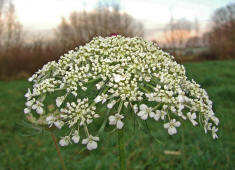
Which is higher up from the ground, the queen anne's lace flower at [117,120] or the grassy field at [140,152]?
the queen anne's lace flower at [117,120]

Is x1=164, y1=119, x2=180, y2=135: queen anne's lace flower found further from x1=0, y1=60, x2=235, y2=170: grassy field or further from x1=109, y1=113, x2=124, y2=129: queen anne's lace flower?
x1=0, y1=60, x2=235, y2=170: grassy field

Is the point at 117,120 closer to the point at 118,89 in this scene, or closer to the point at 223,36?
the point at 118,89

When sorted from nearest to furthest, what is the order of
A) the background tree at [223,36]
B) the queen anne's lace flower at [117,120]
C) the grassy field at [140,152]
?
the queen anne's lace flower at [117,120] < the grassy field at [140,152] < the background tree at [223,36]

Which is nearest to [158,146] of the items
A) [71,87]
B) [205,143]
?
[205,143]

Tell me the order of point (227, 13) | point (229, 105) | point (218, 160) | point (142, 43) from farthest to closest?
point (227, 13) < point (229, 105) < point (218, 160) < point (142, 43)

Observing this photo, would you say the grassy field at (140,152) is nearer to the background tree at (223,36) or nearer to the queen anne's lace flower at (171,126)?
the queen anne's lace flower at (171,126)

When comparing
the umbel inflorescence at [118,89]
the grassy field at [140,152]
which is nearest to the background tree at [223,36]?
the grassy field at [140,152]

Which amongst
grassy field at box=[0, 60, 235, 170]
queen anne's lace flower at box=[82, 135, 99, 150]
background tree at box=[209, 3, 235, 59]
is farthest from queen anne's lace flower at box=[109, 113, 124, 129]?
background tree at box=[209, 3, 235, 59]

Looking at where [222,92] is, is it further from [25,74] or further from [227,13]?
[227,13]

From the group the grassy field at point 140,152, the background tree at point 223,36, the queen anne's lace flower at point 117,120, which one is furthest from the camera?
the background tree at point 223,36
